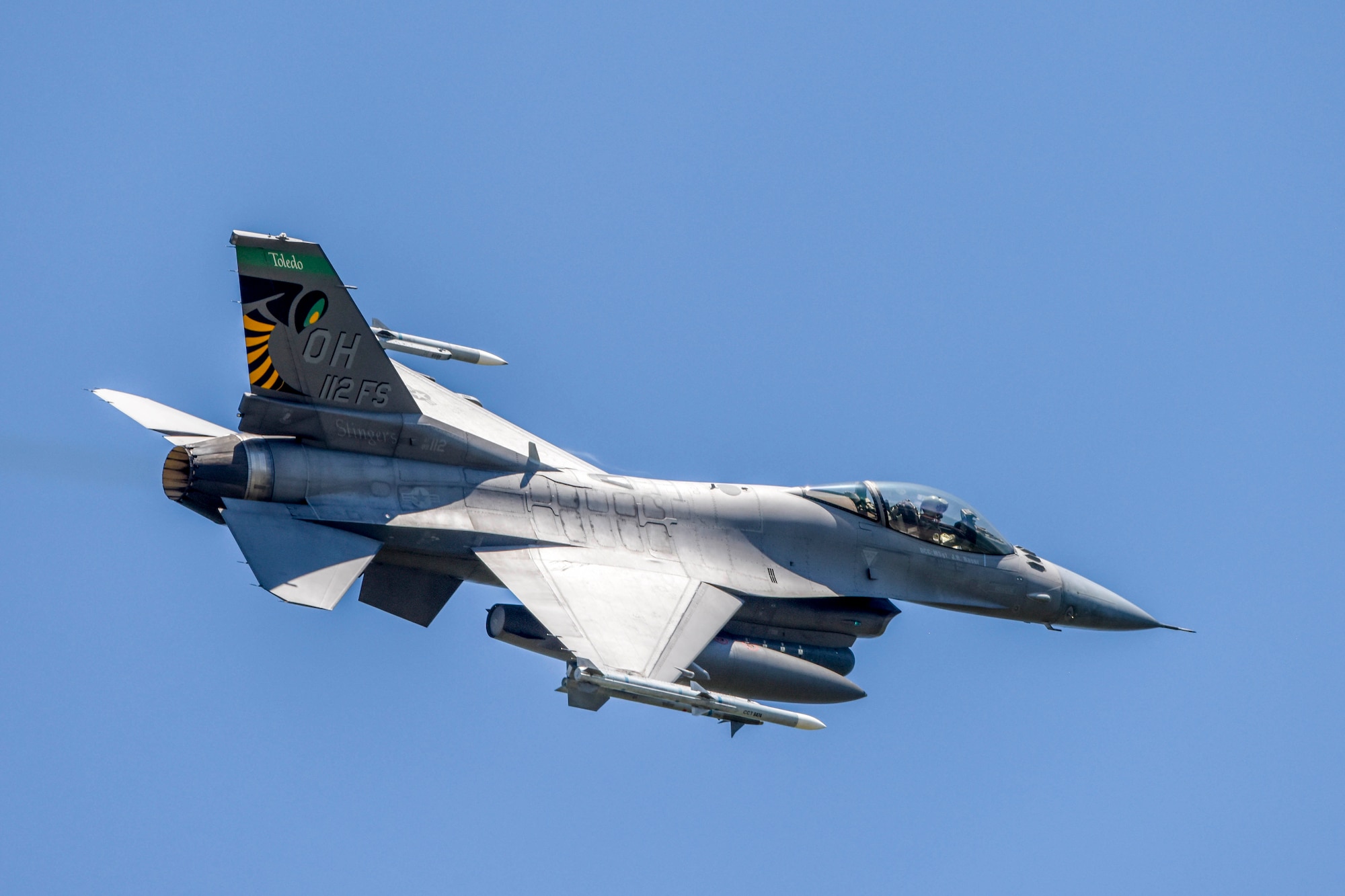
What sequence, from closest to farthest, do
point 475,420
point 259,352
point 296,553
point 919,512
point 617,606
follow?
point 296,553
point 259,352
point 617,606
point 919,512
point 475,420

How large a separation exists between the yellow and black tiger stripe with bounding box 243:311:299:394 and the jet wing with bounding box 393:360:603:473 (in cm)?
276

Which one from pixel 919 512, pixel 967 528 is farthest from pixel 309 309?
pixel 967 528

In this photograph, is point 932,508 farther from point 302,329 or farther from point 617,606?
point 302,329

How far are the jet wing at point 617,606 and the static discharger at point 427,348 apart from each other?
13.0ft

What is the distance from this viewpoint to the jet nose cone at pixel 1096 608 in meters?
21.5

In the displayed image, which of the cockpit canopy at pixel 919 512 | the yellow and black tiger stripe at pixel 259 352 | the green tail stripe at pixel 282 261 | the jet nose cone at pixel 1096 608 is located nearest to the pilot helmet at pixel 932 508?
the cockpit canopy at pixel 919 512

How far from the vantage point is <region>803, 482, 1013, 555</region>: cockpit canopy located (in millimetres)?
20562

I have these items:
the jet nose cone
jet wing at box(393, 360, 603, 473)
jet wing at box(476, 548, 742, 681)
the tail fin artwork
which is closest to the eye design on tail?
the tail fin artwork

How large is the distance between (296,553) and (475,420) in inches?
190

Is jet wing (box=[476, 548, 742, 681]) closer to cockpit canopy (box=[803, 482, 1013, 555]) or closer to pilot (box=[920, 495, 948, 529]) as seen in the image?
cockpit canopy (box=[803, 482, 1013, 555])

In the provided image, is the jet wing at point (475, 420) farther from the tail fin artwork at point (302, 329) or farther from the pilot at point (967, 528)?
the pilot at point (967, 528)

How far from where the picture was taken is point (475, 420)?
21.1 metres

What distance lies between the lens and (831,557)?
2017 centimetres

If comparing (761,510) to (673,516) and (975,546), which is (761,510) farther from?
(975,546)
